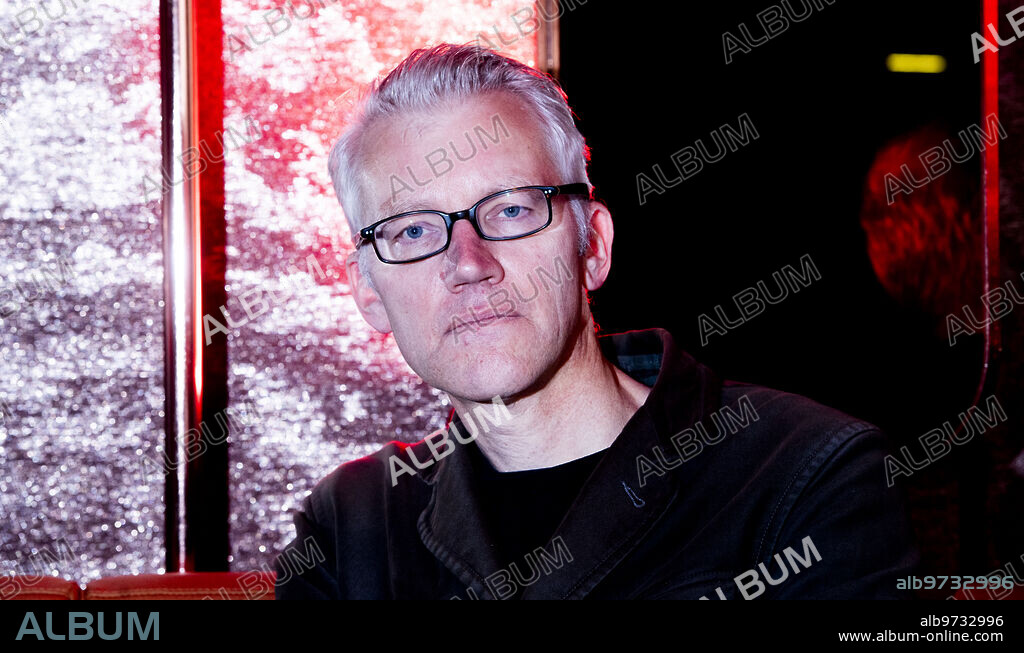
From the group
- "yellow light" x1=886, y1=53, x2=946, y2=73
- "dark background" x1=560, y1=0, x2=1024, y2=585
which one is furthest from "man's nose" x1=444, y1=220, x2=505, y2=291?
"yellow light" x1=886, y1=53, x2=946, y2=73

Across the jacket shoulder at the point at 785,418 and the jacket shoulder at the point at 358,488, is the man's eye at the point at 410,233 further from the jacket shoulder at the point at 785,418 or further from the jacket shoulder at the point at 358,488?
the jacket shoulder at the point at 785,418

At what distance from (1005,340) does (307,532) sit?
5.15 ft

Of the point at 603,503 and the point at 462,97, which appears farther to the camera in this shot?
the point at 462,97

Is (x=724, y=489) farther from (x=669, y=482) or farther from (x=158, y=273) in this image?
(x=158, y=273)

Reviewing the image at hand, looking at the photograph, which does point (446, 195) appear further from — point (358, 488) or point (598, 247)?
point (358, 488)

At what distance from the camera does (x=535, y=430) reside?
1234 millimetres

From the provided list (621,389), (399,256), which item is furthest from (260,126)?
(621,389)

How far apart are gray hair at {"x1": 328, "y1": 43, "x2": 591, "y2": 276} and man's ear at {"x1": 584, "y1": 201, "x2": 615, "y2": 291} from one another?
4cm

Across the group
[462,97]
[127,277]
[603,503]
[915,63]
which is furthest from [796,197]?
[127,277]

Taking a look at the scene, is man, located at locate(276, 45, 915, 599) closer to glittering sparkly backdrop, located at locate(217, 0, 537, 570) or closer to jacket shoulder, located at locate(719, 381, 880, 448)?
jacket shoulder, located at locate(719, 381, 880, 448)

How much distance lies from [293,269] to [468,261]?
→ 0.62 metres

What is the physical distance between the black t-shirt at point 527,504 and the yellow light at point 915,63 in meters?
1.28

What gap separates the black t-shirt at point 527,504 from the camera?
1.19 metres

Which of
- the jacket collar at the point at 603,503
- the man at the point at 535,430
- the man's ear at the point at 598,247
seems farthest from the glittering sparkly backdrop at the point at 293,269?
the man's ear at the point at 598,247
